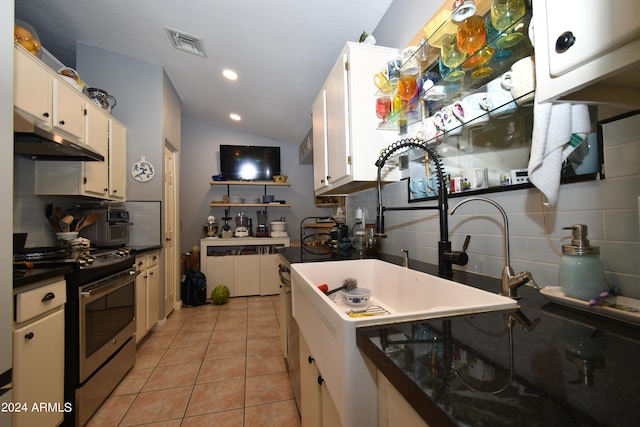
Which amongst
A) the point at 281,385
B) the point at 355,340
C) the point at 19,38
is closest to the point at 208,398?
the point at 281,385

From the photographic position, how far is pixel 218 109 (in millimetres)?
3971

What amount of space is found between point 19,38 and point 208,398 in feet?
8.79

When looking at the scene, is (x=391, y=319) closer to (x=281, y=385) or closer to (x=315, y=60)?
(x=281, y=385)

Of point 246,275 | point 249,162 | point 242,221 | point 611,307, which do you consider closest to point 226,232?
point 242,221

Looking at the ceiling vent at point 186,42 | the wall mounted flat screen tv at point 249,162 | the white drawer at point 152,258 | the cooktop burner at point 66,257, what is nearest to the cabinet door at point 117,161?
the white drawer at point 152,258

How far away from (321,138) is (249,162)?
2.71 metres

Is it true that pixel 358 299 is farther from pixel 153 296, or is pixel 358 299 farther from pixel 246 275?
pixel 246 275

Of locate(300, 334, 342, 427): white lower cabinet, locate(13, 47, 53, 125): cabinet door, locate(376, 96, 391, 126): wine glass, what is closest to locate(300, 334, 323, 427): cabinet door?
locate(300, 334, 342, 427): white lower cabinet

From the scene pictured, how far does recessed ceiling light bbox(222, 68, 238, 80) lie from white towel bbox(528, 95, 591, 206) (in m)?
2.96

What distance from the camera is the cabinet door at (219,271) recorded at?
3.91m

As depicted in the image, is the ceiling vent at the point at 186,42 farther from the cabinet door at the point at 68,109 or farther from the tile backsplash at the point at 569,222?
the tile backsplash at the point at 569,222

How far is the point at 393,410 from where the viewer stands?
1.60 ft

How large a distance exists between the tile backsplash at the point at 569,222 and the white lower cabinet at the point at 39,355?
1956 millimetres

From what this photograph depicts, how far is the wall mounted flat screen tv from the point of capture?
450 centimetres
